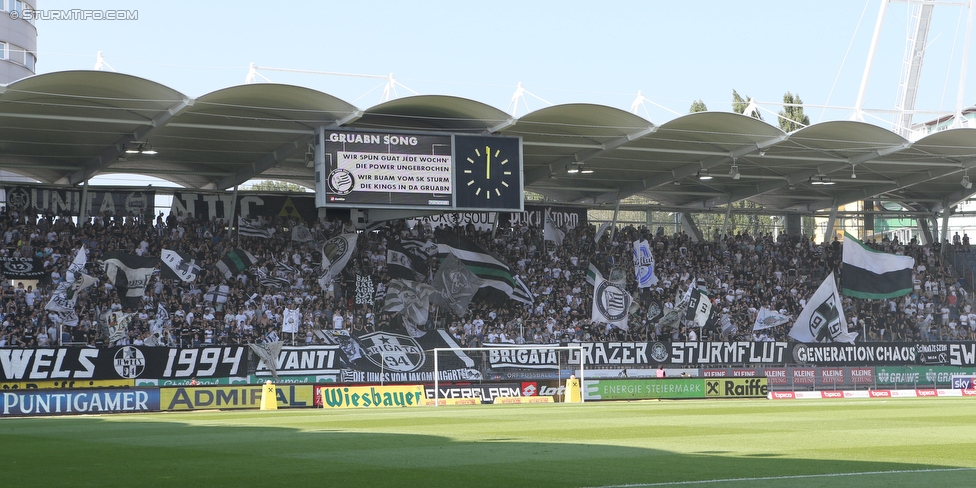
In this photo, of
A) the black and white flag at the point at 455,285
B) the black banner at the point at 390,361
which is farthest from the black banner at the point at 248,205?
the black banner at the point at 390,361

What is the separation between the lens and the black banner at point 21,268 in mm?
33938

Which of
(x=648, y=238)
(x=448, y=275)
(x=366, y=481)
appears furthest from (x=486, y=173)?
(x=366, y=481)

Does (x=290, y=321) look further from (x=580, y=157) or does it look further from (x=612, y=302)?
(x=612, y=302)

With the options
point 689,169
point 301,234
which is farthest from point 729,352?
→ point 301,234

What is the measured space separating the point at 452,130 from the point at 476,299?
7.05 meters

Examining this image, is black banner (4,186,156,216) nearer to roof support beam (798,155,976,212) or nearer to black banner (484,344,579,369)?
black banner (484,344,579,369)

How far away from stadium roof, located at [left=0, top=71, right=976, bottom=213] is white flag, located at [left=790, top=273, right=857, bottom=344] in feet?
16.5

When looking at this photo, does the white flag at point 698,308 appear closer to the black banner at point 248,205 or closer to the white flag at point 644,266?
the white flag at point 644,266

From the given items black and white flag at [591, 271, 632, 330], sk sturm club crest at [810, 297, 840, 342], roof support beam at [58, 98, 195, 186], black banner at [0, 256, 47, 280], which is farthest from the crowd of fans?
roof support beam at [58, 98, 195, 186]

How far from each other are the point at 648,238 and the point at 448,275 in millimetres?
10299

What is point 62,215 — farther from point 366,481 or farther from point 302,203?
point 366,481

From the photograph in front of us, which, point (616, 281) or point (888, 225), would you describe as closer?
point (616, 281)

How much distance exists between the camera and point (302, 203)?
42.6 metres

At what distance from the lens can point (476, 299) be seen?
3950 centimetres
